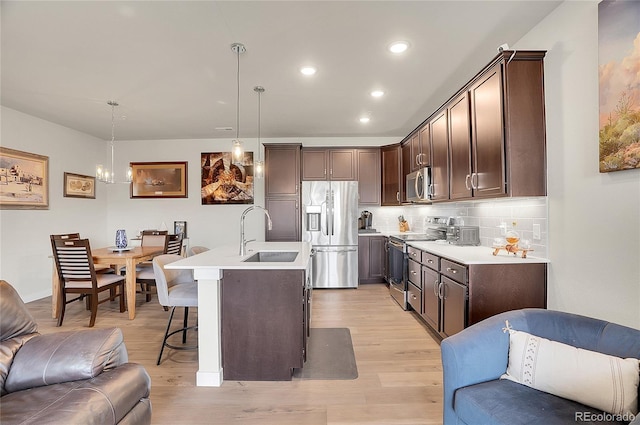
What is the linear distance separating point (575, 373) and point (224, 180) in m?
5.29

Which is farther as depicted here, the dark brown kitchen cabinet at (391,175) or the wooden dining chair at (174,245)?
the dark brown kitchen cabinet at (391,175)

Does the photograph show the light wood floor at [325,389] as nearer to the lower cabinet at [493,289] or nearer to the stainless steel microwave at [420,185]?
the lower cabinet at [493,289]

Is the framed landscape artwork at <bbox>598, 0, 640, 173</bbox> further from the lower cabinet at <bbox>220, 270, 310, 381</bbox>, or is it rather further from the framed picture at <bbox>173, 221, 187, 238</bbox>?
the framed picture at <bbox>173, 221, 187, 238</bbox>

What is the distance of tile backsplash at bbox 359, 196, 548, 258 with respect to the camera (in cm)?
229

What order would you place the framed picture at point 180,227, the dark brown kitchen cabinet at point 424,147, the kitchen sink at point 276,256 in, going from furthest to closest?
the framed picture at point 180,227, the dark brown kitchen cabinet at point 424,147, the kitchen sink at point 276,256

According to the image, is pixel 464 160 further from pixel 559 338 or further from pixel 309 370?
pixel 309 370

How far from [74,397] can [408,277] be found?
10.5 feet

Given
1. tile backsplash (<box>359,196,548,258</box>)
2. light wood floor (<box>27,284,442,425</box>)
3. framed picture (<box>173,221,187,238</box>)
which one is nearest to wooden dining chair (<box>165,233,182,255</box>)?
light wood floor (<box>27,284,442,425</box>)

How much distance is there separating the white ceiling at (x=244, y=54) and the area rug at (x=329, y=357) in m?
2.64

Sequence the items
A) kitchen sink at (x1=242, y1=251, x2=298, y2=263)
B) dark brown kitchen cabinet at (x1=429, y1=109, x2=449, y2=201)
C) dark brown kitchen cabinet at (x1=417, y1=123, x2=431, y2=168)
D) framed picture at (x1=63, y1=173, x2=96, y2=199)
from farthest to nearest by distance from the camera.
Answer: framed picture at (x1=63, y1=173, x2=96, y2=199) < dark brown kitchen cabinet at (x1=417, y1=123, x2=431, y2=168) < dark brown kitchen cabinet at (x1=429, y1=109, x2=449, y2=201) < kitchen sink at (x1=242, y1=251, x2=298, y2=263)

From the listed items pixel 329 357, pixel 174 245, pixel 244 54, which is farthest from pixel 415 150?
pixel 174 245

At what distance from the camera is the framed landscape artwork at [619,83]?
1507 millimetres

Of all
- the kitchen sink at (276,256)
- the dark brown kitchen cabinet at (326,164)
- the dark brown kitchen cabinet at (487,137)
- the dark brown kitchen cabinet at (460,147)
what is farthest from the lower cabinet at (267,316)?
the dark brown kitchen cabinet at (326,164)

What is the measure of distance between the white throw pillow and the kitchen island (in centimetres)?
135
